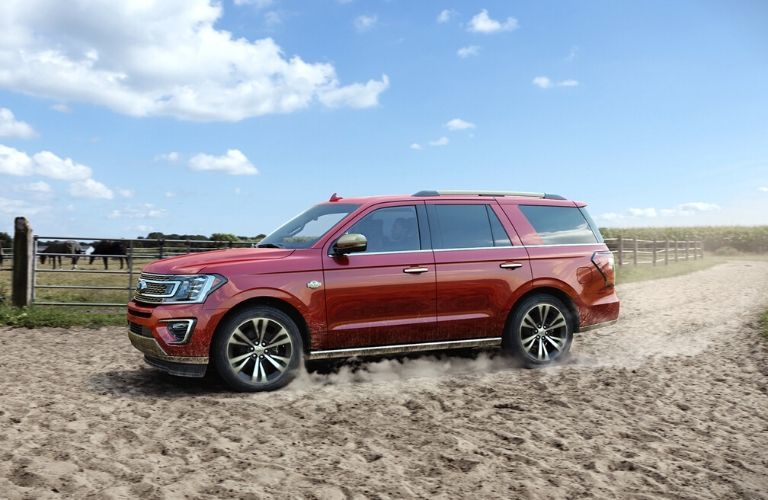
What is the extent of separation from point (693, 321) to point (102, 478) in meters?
10.6

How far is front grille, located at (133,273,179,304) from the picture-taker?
659 cm

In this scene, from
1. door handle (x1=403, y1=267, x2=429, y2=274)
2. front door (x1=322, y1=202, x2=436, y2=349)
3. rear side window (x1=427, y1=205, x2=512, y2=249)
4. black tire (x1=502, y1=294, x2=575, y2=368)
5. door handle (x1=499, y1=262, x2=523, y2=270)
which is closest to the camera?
front door (x1=322, y1=202, x2=436, y2=349)

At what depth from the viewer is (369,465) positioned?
4.58 meters

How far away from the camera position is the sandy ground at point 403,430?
4.30m

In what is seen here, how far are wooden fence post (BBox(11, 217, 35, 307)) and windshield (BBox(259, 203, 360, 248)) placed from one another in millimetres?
7938

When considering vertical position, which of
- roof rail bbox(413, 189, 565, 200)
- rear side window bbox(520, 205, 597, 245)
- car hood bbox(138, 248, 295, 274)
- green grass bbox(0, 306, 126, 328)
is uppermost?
roof rail bbox(413, 189, 565, 200)

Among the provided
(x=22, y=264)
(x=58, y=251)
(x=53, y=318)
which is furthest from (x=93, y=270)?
(x=58, y=251)

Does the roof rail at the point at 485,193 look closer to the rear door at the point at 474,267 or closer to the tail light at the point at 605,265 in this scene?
the rear door at the point at 474,267

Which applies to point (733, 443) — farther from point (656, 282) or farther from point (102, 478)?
point (656, 282)

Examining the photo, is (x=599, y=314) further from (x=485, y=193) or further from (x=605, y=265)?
(x=485, y=193)

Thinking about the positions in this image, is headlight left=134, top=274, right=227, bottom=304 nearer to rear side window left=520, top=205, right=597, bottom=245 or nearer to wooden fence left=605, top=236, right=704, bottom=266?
rear side window left=520, top=205, right=597, bottom=245

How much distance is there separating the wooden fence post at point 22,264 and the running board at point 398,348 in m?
8.94

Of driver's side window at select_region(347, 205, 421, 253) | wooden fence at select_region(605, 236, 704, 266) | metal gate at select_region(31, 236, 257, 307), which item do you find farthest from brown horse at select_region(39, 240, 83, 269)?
wooden fence at select_region(605, 236, 704, 266)

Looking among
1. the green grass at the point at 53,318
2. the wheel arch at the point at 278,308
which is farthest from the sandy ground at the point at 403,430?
the green grass at the point at 53,318
